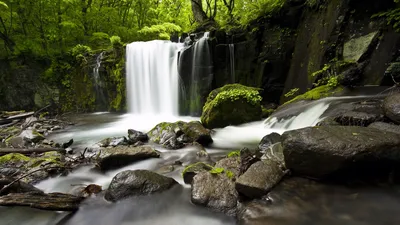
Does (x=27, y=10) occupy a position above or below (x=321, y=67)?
above

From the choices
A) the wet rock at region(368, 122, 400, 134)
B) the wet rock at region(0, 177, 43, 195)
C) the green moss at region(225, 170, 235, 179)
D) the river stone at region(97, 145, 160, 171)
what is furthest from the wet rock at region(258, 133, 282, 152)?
the wet rock at region(0, 177, 43, 195)

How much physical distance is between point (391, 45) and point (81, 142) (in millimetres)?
9993

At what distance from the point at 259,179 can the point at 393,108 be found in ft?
10.2

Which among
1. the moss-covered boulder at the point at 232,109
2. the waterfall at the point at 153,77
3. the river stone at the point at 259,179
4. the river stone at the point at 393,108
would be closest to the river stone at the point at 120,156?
the river stone at the point at 259,179

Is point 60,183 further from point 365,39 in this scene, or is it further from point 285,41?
point 285,41

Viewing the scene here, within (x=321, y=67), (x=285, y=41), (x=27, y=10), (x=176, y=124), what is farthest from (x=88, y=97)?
(x=321, y=67)

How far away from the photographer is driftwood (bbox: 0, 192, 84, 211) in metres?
3.09

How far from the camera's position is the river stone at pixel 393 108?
4.12 meters

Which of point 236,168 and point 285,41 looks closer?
point 236,168

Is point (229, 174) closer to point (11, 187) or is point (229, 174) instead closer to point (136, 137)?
point (11, 187)

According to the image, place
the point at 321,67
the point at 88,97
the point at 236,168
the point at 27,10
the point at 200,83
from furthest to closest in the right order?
1. the point at 88,97
2. the point at 27,10
3. the point at 200,83
4. the point at 321,67
5. the point at 236,168

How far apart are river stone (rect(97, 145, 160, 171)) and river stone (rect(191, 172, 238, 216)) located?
206 cm

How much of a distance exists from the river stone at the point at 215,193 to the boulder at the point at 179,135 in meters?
2.79

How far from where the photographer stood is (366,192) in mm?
2879
